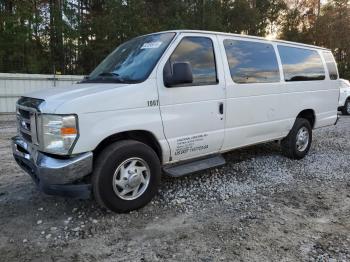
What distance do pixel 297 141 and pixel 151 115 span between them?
349 cm

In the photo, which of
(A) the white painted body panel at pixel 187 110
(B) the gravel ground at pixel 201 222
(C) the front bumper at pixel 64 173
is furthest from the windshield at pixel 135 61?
(B) the gravel ground at pixel 201 222

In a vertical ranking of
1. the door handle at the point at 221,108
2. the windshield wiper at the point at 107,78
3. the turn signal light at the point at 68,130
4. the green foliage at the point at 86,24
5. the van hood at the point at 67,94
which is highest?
the green foliage at the point at 86,24

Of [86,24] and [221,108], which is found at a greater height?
[86,24]

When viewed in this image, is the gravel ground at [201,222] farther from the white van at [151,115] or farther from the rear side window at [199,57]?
the rear side window at [199,57]

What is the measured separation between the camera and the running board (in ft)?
15.1

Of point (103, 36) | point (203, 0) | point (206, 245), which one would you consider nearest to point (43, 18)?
point (103, 36)

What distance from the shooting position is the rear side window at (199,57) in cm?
463

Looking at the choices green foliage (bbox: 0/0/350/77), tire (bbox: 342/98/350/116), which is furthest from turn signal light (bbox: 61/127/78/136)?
tire (bbox: 342/98/350/116)

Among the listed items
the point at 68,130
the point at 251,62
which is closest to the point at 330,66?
the point at 251,62

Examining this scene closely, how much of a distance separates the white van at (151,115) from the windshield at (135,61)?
0.7 inches

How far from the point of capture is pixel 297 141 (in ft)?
21.9

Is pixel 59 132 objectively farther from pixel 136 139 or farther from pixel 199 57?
pixel 199 57

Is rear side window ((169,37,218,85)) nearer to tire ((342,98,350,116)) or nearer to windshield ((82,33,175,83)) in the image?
windshield ((82,33,175,83))

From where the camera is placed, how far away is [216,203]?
4578mm
